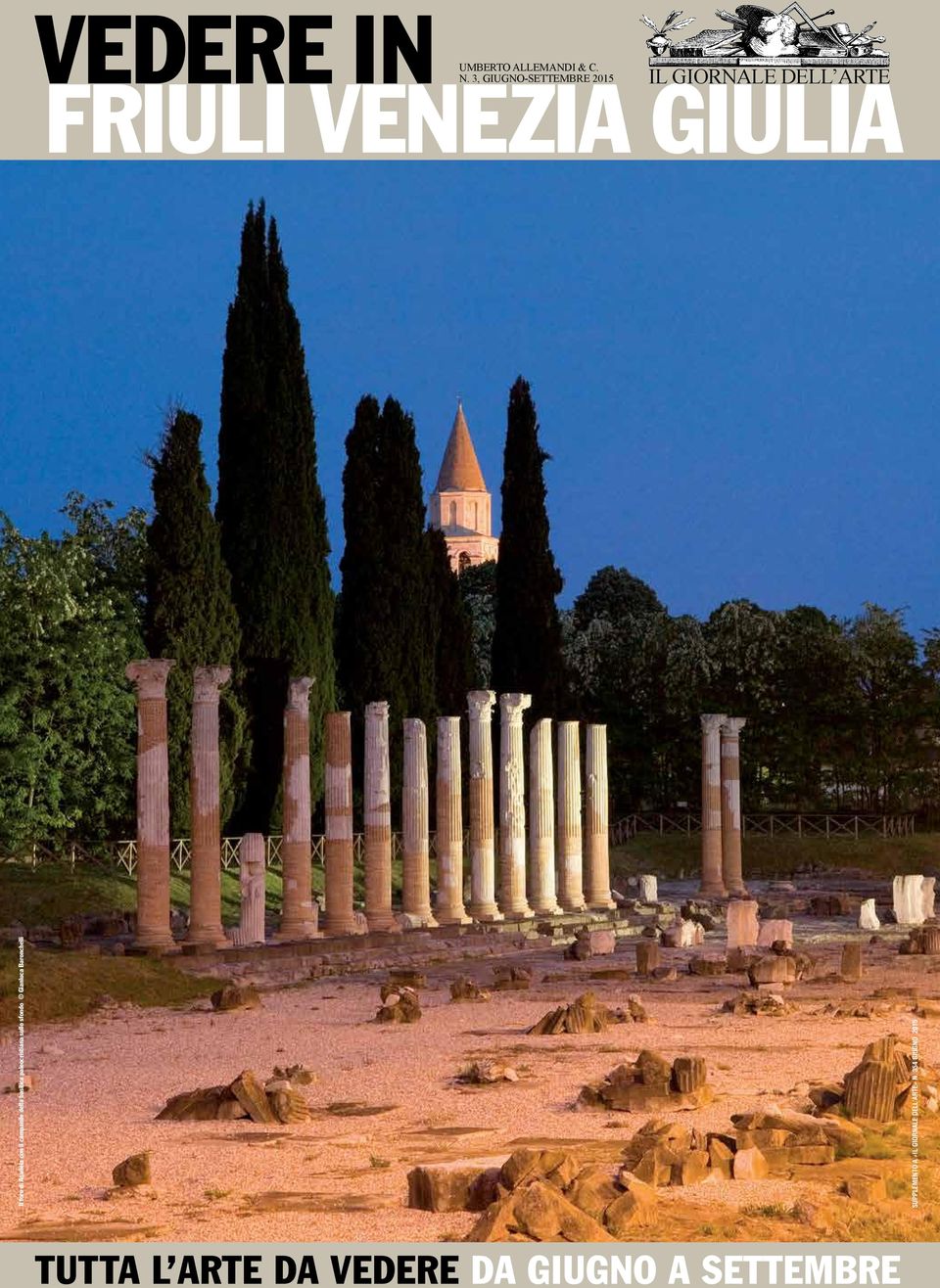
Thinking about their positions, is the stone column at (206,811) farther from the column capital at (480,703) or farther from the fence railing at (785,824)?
the fence railing at (785,824)

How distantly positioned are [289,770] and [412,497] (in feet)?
68.0

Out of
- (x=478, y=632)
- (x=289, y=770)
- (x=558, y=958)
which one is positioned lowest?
(x=558, y=958)

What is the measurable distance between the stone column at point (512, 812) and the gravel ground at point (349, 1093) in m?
12.4

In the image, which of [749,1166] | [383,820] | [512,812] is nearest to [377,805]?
[383,820]

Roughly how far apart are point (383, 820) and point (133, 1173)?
25.8 m

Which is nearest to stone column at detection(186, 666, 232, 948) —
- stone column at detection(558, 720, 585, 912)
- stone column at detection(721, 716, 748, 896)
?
stone column at detection(558, 720, 585, 912)

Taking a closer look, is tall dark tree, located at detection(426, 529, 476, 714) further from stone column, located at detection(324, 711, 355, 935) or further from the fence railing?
stone column, located at detection(324, 711, 355, 935)

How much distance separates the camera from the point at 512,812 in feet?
149

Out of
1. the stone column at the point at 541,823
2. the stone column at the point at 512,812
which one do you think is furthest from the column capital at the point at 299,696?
the stone column at the point at 541,823

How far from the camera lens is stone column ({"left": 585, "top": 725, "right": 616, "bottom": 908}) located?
48.5 metres

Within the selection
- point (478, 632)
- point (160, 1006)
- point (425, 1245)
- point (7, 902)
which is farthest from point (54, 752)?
point (478, 632)

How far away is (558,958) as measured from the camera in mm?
36906

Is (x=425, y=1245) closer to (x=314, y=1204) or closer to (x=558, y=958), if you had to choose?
(x=314, y=1204)

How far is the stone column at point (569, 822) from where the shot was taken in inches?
1859
